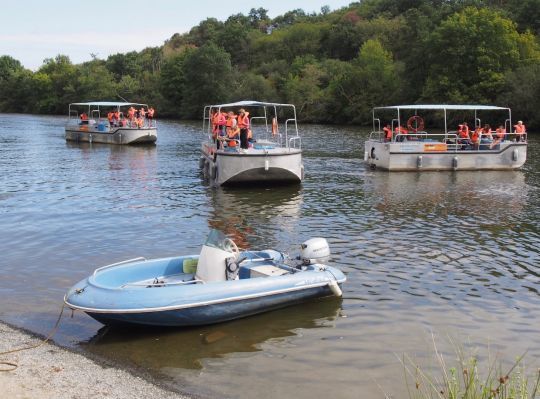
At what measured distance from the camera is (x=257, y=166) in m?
22.3

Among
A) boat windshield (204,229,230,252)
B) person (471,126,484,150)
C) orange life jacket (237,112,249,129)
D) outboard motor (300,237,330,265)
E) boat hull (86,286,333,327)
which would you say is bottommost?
boat hull (86,286,333,327)

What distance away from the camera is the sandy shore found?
7363 millimetres

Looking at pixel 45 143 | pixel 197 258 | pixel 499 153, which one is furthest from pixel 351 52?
pixel 197 258

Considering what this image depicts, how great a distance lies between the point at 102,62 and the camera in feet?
511

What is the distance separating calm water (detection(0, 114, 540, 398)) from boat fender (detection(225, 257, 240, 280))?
77 centimetres

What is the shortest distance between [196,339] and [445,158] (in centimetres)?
2141

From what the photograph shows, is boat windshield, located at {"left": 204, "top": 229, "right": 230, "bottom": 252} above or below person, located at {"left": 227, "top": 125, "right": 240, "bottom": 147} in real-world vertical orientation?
below

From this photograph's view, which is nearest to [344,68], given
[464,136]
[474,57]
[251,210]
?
[474,57]

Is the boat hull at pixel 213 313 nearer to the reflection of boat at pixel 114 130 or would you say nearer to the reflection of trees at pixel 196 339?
the reflection of trees at pixel 196 339

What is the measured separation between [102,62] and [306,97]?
86.3 m

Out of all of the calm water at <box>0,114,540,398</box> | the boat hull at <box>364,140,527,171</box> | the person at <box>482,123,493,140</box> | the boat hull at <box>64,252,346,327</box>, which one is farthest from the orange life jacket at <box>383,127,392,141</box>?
the boat hull at <box>64,252,346,327</box>

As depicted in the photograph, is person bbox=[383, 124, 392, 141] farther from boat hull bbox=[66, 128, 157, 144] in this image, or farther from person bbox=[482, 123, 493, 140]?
boat hull bbox=[66, 128, 157, 144]

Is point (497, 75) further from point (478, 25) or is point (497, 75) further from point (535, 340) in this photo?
point (535, 340)

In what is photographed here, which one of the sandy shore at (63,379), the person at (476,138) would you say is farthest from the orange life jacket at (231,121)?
the sandy shore at (63,379)
